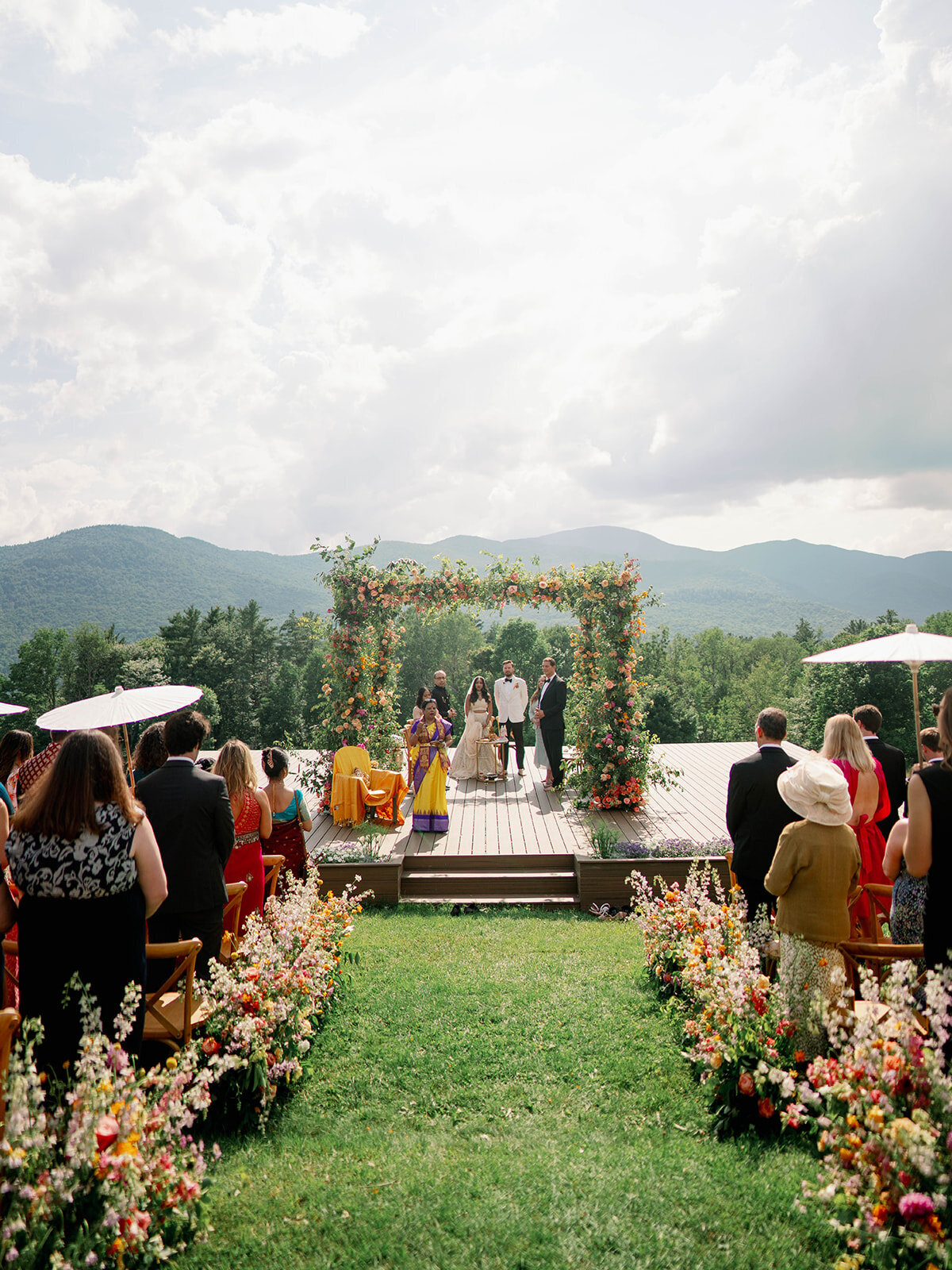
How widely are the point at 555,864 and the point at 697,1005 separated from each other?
419 cm

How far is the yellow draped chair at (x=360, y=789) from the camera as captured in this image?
10.3m

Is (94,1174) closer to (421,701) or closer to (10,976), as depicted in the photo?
(10,976)

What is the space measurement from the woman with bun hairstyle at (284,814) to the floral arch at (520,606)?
553 centimetres

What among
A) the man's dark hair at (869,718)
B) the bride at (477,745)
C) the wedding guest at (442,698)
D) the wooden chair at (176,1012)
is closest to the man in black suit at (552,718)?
the bride at (477,745)

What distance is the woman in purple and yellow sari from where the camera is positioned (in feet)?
31.4

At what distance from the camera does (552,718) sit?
1219 centimetres

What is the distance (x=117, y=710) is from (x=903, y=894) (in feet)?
14.8

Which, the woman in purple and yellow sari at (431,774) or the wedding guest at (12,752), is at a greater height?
the wedding guest at (12,752)

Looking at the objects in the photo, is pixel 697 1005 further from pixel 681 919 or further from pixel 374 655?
pixel 374 655

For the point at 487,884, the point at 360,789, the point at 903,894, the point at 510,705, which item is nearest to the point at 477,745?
the point at 510,705

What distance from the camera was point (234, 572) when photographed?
161 metres

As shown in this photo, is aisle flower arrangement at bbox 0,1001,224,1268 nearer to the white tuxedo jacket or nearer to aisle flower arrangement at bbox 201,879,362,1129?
aisle flower arrangement at bbox 201,879,362,1129

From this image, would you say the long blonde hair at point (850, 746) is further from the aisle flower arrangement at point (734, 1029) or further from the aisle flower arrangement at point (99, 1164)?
the aisle flower arrangement at point (99, 1164)

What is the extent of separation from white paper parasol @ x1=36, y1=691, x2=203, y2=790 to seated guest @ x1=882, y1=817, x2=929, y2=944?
13.2 feet
